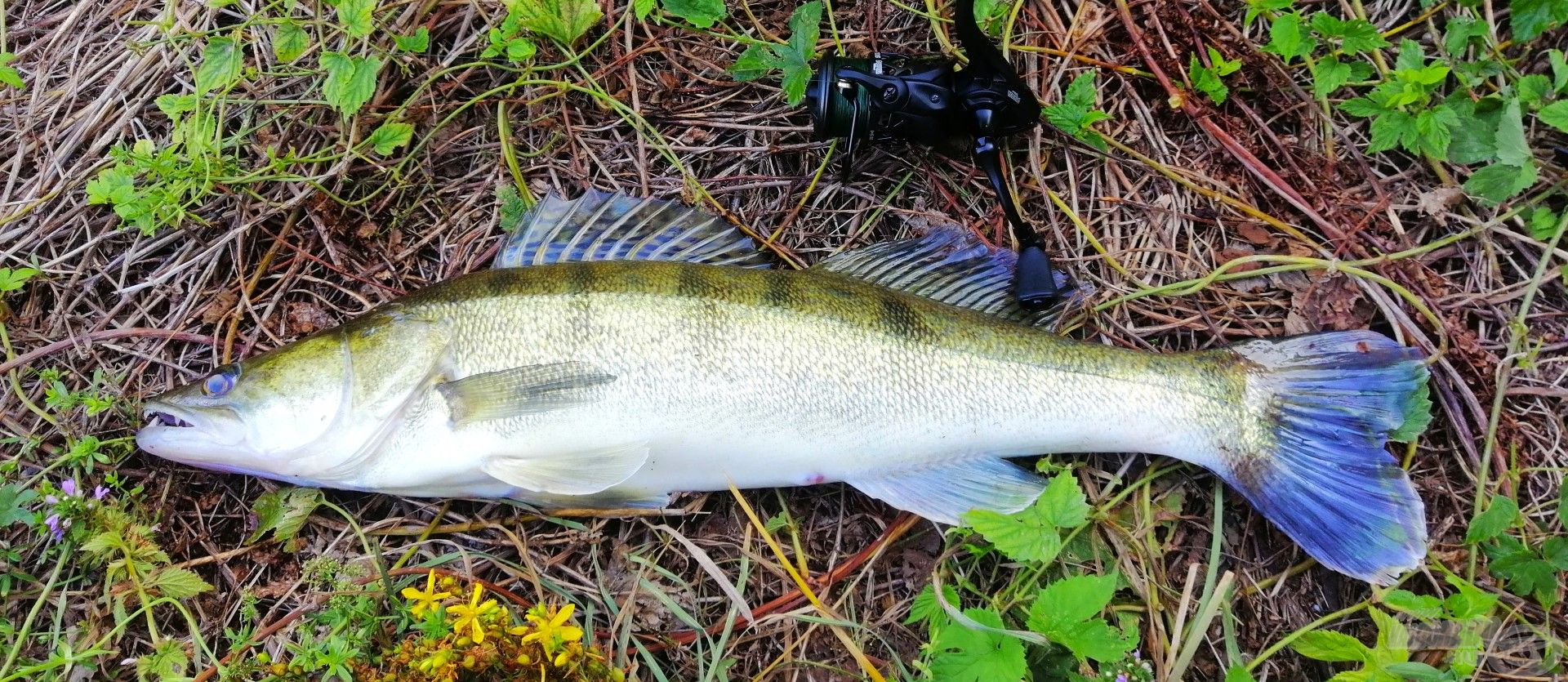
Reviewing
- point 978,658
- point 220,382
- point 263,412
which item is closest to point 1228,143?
point 978,658

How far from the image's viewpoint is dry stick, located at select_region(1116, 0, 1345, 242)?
8.80ft

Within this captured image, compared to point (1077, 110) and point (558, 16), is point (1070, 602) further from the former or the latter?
point (558, 16)

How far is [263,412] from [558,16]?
1.56m

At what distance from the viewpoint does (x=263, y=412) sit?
241cm

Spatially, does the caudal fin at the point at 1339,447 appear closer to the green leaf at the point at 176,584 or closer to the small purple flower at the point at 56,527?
the green leaf at the point at 176,584

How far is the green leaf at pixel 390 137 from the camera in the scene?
281 cm

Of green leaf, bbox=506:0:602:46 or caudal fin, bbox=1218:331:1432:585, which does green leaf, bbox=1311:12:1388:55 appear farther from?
green leaf, bbox=506:0:602:46

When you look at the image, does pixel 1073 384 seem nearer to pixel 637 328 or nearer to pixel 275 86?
pixel 637 328

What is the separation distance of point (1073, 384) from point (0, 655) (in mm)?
3442

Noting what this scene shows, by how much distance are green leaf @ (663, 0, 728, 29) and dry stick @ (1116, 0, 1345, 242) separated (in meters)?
1.39

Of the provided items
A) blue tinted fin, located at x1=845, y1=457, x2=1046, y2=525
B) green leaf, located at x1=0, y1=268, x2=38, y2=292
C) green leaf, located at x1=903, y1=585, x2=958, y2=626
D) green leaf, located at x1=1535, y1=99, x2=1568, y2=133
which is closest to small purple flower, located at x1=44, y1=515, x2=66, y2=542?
green leaf, located at x1=0, y1=268, x2=38, y2=292

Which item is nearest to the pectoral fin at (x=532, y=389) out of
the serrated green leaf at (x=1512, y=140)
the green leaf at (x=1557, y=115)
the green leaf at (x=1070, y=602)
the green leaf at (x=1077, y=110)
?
the green leaf at (x=1070, y=602)

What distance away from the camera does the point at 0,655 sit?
2.57 m

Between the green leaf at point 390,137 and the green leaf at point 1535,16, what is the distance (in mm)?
3661
